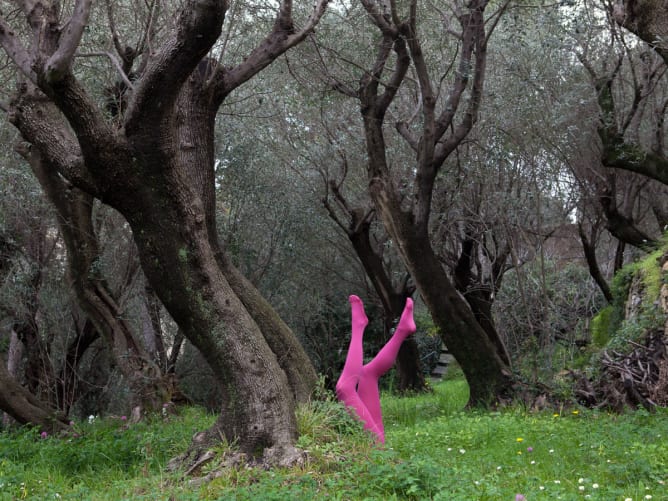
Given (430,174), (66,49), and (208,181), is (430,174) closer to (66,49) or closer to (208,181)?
(208,181)

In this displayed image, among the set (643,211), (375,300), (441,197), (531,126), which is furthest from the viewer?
(375,300)

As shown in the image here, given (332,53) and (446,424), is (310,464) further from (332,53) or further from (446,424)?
(332,53)

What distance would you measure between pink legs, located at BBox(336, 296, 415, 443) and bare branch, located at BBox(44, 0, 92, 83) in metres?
3.21

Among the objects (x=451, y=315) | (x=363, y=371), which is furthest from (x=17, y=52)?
(x=451, y=315)

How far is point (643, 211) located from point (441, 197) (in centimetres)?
559

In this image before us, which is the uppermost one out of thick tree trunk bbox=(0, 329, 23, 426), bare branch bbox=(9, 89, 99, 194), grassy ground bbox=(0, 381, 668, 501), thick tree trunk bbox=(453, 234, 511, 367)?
bare branch bbox=(9, 89, 99, 194)

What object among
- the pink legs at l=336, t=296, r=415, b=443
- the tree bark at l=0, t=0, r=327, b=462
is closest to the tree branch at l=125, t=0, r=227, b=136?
the tree bark at l=0, t=0, r=327, b=462

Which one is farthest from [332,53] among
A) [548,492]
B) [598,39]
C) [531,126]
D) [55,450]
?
[548,492]

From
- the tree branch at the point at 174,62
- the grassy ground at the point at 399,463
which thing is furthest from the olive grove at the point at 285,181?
the grassy ground at the point at 399,463

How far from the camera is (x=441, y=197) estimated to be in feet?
43.0

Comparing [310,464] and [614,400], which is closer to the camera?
[310,464]

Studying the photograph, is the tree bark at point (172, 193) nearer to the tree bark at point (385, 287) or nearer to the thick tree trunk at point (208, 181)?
the thick tree trunk at point (208, 181)

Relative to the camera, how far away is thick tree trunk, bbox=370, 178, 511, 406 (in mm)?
9961

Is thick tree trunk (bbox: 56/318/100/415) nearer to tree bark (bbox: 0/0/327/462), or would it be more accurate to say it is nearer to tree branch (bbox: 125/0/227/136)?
tree bark (bbox: 0/0/327/462)
